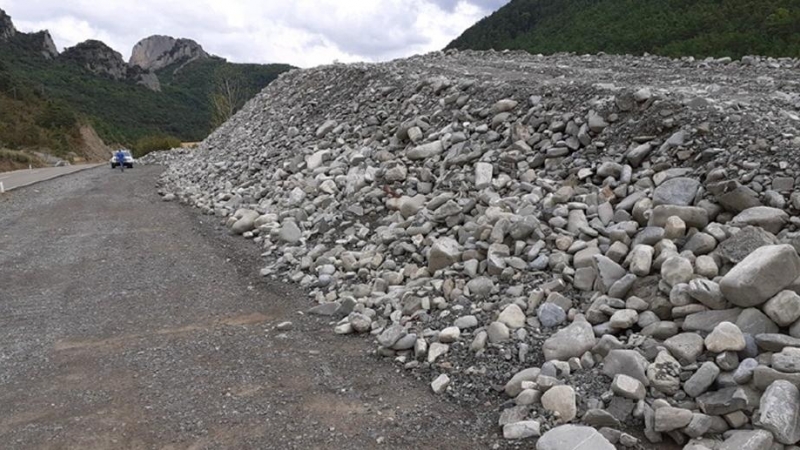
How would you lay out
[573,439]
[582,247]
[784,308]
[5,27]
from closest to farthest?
[573,439] < [784,308] < [582,247] < [5,27]

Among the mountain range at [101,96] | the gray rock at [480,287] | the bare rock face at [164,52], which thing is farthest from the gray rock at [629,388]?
the bare rock face at [164,52]

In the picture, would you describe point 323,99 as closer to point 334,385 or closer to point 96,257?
point 96,257

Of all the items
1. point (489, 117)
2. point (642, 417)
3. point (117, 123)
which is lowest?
point (642, 417)

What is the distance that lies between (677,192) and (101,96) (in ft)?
305

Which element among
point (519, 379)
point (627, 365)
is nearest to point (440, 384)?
point (519, 379)

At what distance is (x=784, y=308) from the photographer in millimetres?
3924

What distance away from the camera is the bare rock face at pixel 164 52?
133 meters

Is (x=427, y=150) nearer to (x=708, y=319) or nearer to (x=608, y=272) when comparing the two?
(x=608, y=272)

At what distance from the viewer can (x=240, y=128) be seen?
62.6 feet

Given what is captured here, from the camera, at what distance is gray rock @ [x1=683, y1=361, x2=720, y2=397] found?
3809 millimetres

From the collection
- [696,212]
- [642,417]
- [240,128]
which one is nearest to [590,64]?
[696,212]

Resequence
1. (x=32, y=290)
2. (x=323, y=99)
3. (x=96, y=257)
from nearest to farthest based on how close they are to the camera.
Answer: (x=32, y=290), (x=96, y=257), (x=323, y=99)

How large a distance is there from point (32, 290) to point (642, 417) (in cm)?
844

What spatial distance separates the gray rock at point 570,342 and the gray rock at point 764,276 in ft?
3.71
